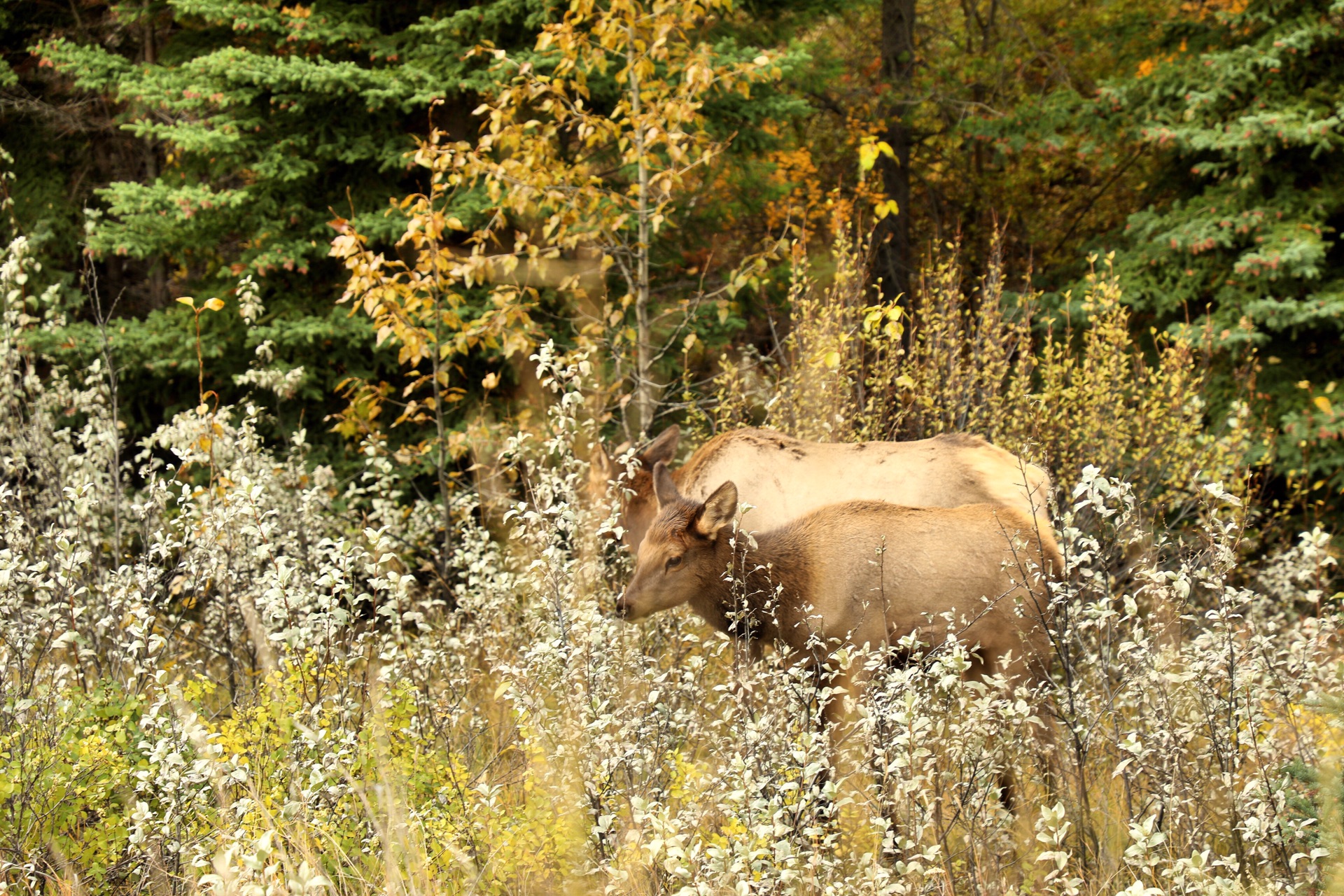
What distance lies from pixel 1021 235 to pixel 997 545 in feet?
49.1

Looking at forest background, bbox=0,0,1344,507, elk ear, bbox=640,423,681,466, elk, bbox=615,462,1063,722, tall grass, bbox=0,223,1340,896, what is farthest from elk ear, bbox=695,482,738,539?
forest background, bbox=0,0,1344,507

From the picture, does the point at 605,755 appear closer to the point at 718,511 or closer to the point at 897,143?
the point at 718,511

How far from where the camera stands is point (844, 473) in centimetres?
658

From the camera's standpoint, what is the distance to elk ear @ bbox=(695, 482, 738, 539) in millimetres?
5340

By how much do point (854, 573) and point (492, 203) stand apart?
4.44 meters

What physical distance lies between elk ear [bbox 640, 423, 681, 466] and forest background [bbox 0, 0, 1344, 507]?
68cm

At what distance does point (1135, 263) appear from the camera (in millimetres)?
12789

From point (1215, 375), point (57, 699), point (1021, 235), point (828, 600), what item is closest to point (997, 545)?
point (828, 600)

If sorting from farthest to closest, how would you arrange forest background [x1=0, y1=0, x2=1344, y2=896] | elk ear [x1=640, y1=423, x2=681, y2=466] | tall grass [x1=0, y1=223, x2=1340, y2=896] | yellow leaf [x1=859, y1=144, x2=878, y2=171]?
elk ear [x1=640, y1=423, x2=681, y2=466] < yellow leaf [x1=859, y1=144, x2=878, y2=171] < forest background [x1=0, y1=0, x2=1344, y2=896] < tall grass [x1=0, y1=223, x2=1340, y2=896]

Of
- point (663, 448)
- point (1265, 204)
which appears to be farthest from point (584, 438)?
point (1265, 204)

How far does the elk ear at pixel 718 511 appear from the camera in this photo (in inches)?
210

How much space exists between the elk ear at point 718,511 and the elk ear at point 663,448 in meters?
1.71

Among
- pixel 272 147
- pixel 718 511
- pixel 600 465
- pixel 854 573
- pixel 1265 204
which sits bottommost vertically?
pixel 600 465

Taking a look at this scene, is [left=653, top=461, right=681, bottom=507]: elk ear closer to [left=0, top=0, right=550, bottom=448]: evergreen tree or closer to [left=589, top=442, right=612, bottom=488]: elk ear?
[left=589, top=442, right=612, bottom=488]: elk ear
